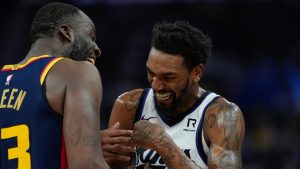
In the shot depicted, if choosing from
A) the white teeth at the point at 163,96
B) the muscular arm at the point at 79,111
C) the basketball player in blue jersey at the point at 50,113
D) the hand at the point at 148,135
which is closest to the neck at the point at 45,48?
the basketball player in blue jersey at the point at 50,113

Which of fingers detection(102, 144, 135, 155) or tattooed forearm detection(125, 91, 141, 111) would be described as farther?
tattooed forearm detection(125, 91, 141, 111)

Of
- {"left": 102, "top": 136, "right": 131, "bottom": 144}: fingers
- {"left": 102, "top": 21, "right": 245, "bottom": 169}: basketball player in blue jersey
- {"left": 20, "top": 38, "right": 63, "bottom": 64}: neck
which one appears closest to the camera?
{"left": 20, "top": 38, "right": 63, "bottom": 64}: neck

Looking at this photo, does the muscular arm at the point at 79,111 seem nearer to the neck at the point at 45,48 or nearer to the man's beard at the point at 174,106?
the neck at the point at 45,48

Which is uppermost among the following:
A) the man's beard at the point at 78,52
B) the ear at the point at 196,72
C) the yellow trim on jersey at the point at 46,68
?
the man's beard at the point at 78,52

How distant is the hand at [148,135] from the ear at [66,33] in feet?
2.79

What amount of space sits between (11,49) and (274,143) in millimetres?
5344

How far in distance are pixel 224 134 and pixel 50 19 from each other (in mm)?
1518

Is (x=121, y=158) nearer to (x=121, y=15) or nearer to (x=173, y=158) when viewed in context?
(x=173, y=158)

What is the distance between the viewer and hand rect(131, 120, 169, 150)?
4168 millimetres

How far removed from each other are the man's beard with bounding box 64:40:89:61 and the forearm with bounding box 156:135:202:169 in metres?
0.86

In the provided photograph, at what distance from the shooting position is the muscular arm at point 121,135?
3969mm

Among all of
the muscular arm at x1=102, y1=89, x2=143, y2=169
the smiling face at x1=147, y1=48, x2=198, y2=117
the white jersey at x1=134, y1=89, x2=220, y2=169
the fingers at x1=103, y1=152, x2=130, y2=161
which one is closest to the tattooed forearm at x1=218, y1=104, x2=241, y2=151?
the white jersey at x1=134, y1=89, x2=220, y2=169

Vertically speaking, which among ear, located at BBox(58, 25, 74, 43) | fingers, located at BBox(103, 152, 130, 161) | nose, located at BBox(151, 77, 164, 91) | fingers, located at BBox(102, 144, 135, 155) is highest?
ear, located at BBox(58, 25, 74, 43)

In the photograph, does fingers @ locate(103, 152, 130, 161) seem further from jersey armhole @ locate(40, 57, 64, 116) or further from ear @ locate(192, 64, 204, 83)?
ear @ locate(192, 64, 204, 83)
